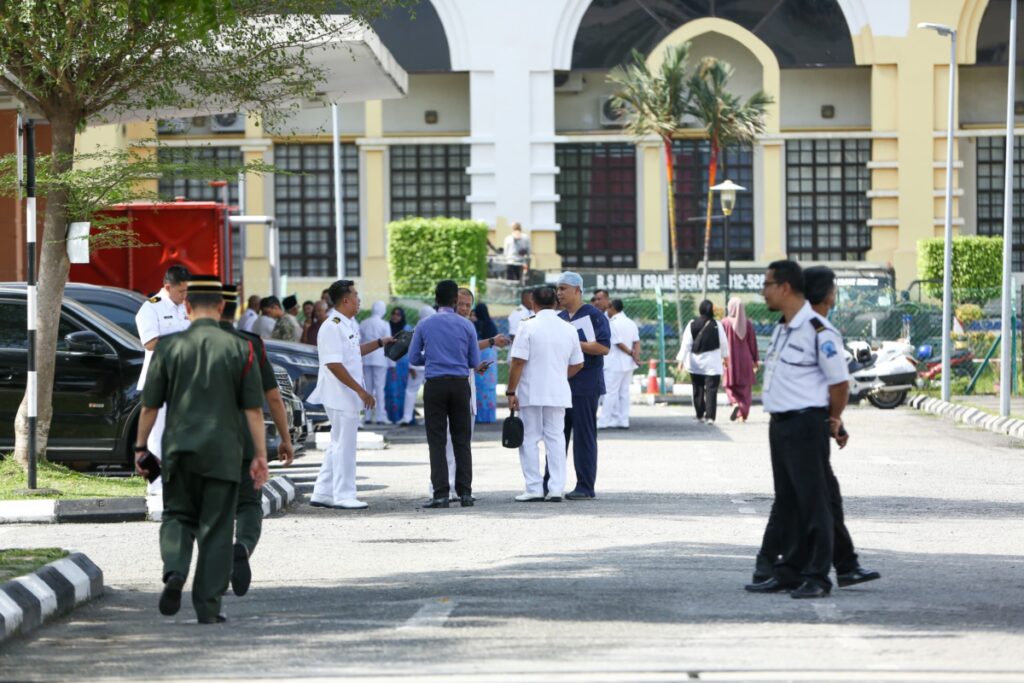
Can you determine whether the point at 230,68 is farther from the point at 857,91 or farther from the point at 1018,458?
the point at 857,91

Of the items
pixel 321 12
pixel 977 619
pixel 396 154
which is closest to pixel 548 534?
pixel 977 619

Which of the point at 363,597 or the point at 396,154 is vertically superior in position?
the point at 396,154

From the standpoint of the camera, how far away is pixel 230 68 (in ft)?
57.9

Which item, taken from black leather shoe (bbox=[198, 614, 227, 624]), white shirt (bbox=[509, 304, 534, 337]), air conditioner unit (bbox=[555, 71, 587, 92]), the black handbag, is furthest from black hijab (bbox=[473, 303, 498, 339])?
air conditioner unit (bbox=[555, 71, 587, 92])

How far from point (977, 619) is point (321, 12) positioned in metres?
10.2

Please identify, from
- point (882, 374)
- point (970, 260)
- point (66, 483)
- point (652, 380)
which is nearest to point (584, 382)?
point (66, 483)

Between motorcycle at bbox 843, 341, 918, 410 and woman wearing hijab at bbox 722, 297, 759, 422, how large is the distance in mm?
5106

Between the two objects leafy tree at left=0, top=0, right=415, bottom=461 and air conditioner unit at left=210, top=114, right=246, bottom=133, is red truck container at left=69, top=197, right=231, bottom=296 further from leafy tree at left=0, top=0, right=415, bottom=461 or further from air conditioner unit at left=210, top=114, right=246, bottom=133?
air conditioner unit at left=210, top=114, right=246, bottom=133

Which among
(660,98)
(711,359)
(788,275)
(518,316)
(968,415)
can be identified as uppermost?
(660,98)

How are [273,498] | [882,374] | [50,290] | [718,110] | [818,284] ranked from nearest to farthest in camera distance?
[818,284], [273,498], [50,290], [882,374], [718,110]

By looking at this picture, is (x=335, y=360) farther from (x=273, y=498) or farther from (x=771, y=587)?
(x=771, y=587)

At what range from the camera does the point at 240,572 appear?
1002 centimetres

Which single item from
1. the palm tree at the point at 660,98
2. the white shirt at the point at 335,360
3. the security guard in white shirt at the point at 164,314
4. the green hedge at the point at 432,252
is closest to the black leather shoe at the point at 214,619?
the security guard in white shirt at the point at 164,314

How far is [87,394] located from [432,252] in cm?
2645
